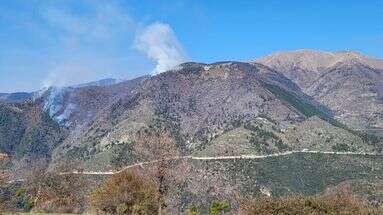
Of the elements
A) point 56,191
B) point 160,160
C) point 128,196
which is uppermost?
point 160,160

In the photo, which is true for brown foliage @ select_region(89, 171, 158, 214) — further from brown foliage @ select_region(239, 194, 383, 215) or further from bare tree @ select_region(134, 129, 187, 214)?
brown foliage @ select_region(239, 194, 383, 215)

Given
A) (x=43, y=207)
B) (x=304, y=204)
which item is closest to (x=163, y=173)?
(x=304, y=204)

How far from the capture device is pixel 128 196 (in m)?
81.2

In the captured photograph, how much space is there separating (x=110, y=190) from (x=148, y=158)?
272 inches

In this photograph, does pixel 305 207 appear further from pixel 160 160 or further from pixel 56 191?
pixel 56 191

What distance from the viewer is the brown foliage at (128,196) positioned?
266ft

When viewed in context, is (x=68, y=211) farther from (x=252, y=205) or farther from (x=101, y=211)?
(x=252, y=205)

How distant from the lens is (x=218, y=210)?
324 feet

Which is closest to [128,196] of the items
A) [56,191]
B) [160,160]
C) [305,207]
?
[160,160]

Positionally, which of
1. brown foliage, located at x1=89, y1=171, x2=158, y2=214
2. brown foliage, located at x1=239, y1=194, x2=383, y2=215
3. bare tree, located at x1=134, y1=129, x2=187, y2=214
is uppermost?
bare tree, located at x1=134, y1=129, x2=187, y2=214

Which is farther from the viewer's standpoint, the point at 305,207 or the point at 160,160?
the point at 160,160

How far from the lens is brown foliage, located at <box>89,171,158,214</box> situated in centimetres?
8106

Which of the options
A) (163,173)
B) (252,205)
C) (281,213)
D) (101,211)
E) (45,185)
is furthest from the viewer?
(45,185)

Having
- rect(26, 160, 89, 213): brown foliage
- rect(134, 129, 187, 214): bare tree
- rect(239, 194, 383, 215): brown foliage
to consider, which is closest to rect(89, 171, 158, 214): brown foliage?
rect(134, 129, 187, 214): bare tree
